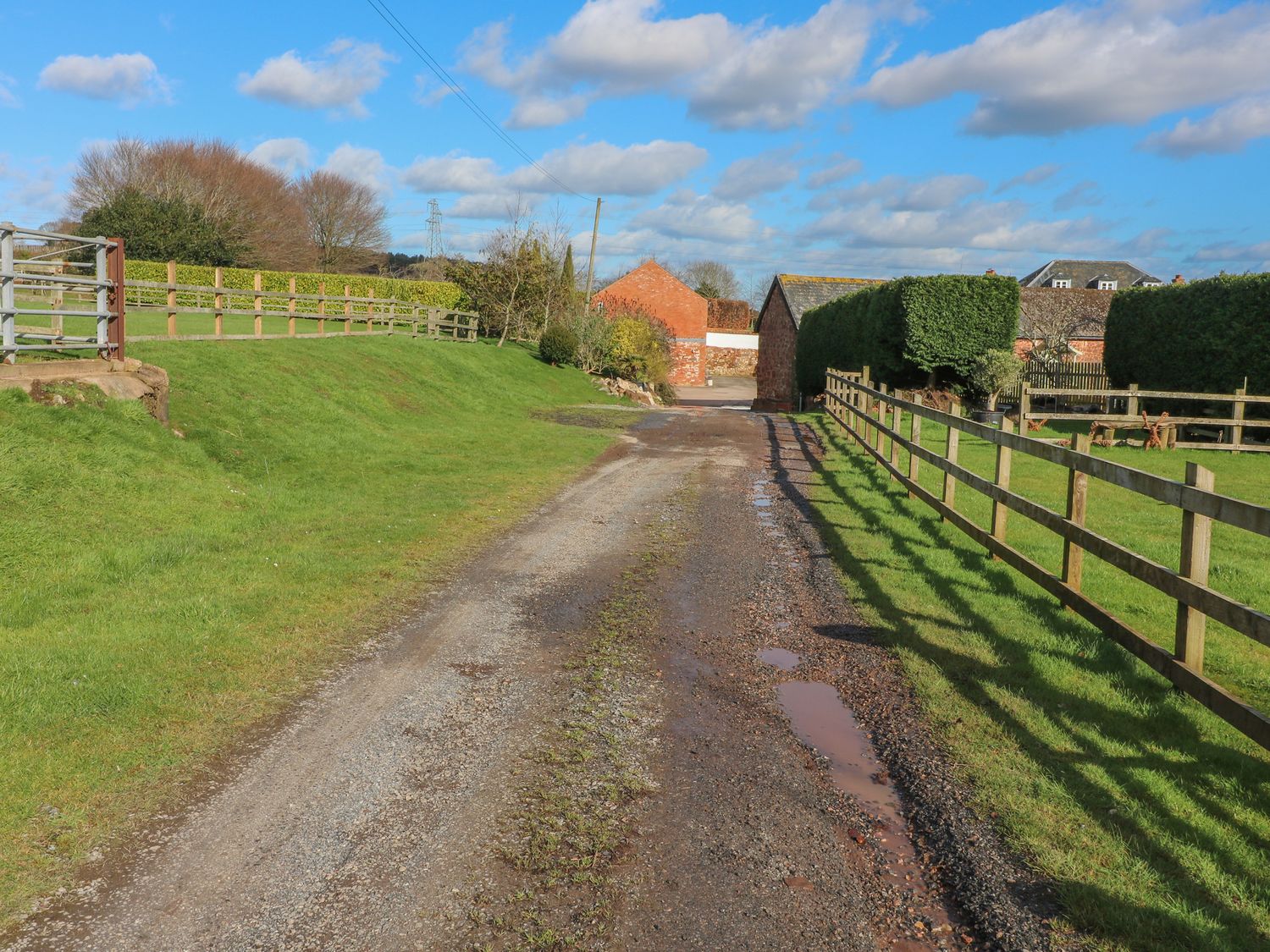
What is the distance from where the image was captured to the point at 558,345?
39.0 m

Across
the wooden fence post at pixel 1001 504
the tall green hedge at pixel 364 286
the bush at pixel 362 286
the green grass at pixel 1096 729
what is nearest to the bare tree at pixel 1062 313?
the bush at pixel 362 286

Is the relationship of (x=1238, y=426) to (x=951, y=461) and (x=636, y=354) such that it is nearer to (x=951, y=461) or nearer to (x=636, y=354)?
(x=951, y=461)

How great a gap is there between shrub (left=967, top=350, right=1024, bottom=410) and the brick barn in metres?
19.2

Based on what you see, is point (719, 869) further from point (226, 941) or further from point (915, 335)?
point (915, 335)

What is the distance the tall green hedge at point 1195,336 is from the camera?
66.9ft

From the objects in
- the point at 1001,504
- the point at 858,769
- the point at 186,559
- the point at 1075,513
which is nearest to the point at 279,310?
the point at 186,559

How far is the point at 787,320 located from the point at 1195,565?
152 ft

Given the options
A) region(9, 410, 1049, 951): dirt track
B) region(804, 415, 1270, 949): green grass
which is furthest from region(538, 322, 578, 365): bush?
region(9, 410, 1049, 951): dirt track

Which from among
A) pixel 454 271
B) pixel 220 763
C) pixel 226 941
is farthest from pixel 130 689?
pixel 454 271

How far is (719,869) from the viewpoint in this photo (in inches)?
147

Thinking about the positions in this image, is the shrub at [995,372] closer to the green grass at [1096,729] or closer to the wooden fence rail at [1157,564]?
the green grass at [1096,729]

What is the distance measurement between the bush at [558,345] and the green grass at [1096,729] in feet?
98.3

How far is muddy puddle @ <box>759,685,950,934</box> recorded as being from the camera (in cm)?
Result: 373

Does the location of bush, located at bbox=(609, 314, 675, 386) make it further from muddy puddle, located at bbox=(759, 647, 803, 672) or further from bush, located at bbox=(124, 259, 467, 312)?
muddy puddle, located at bbox=(759, 647, 803, 672)
